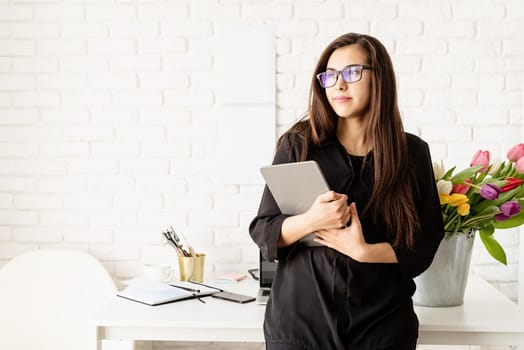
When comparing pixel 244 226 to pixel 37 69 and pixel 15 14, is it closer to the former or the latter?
pixel 37 69

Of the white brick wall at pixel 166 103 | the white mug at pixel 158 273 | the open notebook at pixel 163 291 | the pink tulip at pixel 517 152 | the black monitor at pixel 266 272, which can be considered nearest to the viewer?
the pink tulip at pixel 517 152

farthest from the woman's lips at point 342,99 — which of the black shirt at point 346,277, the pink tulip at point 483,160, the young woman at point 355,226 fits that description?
the pink tulip at point 483,160

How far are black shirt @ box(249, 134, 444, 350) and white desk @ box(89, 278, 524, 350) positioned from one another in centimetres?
21

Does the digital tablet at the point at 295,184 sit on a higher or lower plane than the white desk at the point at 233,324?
higher

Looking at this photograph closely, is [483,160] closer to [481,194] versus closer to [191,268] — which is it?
[481,194]

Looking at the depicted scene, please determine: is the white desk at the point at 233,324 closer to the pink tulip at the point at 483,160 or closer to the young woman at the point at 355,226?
the young woman at the point at 355,226

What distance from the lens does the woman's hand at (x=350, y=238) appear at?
1.52m

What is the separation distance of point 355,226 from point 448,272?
0.57 m

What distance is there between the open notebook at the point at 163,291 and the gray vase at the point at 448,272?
687 millimetres

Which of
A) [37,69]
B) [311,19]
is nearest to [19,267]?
[37,69]

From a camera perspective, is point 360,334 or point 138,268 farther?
point 138,268

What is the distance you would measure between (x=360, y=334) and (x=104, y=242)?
1.35m

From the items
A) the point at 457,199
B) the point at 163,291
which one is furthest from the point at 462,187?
the point at 163,291

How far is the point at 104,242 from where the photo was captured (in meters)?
2.58
